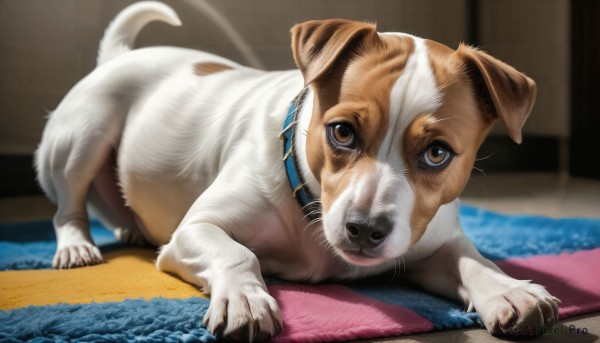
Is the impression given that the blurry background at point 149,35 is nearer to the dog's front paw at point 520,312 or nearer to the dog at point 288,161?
the dog at point 288,161

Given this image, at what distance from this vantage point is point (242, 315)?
146cm

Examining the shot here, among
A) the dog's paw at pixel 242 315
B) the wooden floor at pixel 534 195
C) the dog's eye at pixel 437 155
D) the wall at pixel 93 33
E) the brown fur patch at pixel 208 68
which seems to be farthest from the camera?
the wooden floor at pixel 534 195

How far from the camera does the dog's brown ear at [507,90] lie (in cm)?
170

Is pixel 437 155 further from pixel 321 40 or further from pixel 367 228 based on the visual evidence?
pixel 321 40

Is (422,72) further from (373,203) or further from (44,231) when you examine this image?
(44,231)

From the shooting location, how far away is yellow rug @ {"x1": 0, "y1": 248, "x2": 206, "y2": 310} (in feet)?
5.78

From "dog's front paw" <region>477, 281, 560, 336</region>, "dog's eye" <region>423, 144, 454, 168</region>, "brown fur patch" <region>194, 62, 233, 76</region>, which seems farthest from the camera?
"brown fur patch" <region>194, 62, 233, 76</region>

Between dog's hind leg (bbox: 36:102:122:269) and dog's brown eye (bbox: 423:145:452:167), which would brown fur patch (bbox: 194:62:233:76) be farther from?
dog's brown eye (bbox: 423:145:452:167)

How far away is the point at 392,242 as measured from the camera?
1.57 metres

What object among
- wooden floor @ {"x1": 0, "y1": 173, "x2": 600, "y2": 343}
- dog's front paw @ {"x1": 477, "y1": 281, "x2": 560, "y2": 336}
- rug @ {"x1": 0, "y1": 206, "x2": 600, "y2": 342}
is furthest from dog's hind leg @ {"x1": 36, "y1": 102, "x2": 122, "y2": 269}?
dog's front paw @ {"x1": 477, "y1": 281, "x2": 560, "y2": 336}

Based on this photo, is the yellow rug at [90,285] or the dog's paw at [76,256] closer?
the yellow rug at [90,285]

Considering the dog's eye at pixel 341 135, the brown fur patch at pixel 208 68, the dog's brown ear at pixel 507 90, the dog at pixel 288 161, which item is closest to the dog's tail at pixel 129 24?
the dog at pixel 288 161

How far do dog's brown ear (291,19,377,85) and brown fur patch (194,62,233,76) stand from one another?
0.69 metres

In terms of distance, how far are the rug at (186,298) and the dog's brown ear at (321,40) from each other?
0.60 m
